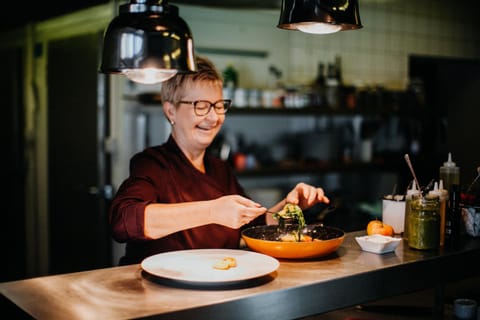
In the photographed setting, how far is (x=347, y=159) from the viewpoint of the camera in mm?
5801

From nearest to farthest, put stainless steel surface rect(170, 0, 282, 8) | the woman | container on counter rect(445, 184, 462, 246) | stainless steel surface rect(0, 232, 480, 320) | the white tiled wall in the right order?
stainless steel surface rect(0, 232, 480, 320) → container on counter rect(445, 184, 462, 246) → the woman → stainless steel surface rect(170, 0, 282, 8) → the white tiled wall

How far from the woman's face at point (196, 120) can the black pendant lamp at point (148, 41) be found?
787 millimetres

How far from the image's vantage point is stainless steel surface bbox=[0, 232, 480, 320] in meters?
1.50

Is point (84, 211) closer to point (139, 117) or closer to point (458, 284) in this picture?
point (139, 117)

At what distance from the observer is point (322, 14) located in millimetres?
1993

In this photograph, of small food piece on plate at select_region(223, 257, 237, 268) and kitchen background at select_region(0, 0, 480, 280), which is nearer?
small food piece on plate at select_region(223, 257, 237, 268)

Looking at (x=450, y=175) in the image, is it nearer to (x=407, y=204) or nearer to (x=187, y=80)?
(x=407, y=204)

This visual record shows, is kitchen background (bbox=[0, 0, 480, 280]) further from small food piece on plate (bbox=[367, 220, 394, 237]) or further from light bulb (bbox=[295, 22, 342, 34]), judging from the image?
light bulb (bbox=[295, 22, 342, 34])

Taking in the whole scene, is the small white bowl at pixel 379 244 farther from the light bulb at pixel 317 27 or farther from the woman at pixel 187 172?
the light bulb at pixel 317 27

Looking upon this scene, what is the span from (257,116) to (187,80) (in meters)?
3.19

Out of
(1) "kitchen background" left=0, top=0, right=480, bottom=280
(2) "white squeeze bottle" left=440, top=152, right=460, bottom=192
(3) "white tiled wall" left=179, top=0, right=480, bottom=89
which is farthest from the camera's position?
(3) "white tiled wall" left=179, top=0, right=480, bottom=89

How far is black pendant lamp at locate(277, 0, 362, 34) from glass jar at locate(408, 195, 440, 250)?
62 cm

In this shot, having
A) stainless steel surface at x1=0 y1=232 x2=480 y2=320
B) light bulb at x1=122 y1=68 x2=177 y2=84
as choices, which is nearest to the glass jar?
stainless steel surface at x1=0 y1=232 x2=480 y2=320

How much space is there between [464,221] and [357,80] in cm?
388
